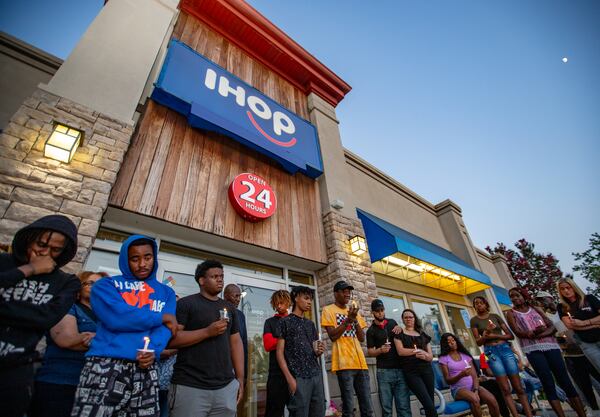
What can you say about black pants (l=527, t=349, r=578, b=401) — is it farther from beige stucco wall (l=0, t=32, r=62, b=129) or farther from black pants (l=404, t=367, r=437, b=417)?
beige stucco wall (l=0, t=32, r=62, b=129)

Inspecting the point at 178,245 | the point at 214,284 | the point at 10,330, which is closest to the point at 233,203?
the point at 178,245

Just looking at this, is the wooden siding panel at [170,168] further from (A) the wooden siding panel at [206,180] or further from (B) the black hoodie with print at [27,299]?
(B) the black hoodie with print at [27,299]

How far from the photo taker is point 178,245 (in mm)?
4629

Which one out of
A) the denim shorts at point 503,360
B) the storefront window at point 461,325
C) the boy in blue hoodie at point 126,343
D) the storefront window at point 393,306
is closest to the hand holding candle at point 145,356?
the boy in blue hoodie at point 126,343

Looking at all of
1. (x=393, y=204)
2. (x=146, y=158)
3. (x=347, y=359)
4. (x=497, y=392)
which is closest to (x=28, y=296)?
(x=146, y=158)

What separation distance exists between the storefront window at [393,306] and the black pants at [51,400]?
22.6 ft

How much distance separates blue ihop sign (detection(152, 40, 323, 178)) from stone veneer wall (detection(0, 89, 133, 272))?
1382mm

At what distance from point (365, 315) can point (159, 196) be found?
425 centimetres

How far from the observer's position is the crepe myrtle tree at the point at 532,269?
1833 centimetres

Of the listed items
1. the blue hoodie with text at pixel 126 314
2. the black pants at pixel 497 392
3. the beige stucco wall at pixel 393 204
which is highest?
the beige stucco wall at pixel 393 204

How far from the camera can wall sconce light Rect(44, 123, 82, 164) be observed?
3.23m

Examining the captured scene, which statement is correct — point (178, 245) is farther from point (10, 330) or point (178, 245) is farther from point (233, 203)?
point (10, 330)

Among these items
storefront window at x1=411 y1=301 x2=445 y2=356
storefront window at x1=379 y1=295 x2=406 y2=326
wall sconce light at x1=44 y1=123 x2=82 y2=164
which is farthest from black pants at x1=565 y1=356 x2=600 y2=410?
wall sconce light at x1=44 y1=123 x2=82 y2=164

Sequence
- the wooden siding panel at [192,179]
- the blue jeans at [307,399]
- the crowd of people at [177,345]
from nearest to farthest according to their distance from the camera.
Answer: the crowd of people at [177,345]
the blue jeans at [307,399]
the wooden siding panel at [192,179]
